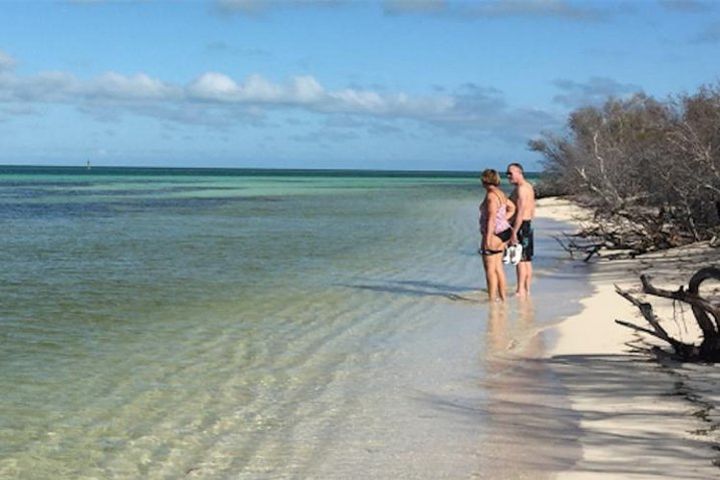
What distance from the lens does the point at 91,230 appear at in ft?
85.9

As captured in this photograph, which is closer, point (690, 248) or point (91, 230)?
point (690, 248)

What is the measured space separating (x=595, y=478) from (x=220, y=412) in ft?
9.28

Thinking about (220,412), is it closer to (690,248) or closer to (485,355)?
(485,355)

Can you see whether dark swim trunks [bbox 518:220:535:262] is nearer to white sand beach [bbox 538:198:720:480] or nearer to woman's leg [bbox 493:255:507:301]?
woman's leg [bbox 493:255:507:301]

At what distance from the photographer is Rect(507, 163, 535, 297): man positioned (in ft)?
38.9

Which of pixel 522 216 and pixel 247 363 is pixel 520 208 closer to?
pixel 522 216

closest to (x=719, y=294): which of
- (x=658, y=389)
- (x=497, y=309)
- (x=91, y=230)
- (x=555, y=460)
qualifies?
(x=497, y=309)

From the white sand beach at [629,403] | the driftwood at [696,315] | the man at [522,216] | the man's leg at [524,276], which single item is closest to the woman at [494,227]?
the man at [522,216]

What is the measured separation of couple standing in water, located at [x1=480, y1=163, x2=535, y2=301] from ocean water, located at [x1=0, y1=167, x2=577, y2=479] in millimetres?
441

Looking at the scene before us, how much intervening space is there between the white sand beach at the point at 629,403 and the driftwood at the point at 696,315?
131 millimetres

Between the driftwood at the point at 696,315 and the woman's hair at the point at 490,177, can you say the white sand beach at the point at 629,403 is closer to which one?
the driftwood at the point at 696,315

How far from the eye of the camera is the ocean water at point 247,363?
228 inches

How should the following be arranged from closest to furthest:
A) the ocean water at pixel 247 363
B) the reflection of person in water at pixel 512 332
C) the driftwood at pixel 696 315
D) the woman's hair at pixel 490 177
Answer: the ocean water at pixel 247 363 < the driftwood at pixel 696 315 < the reflection of person in water at pixel 512 332 < the woman's hair at pixel 490 177

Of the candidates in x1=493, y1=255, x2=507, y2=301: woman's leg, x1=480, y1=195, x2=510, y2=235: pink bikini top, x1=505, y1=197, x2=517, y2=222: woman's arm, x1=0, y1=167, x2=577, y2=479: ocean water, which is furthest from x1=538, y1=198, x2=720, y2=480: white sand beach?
x1=505, y1=197, x2=517, y2=222: woman's arm
